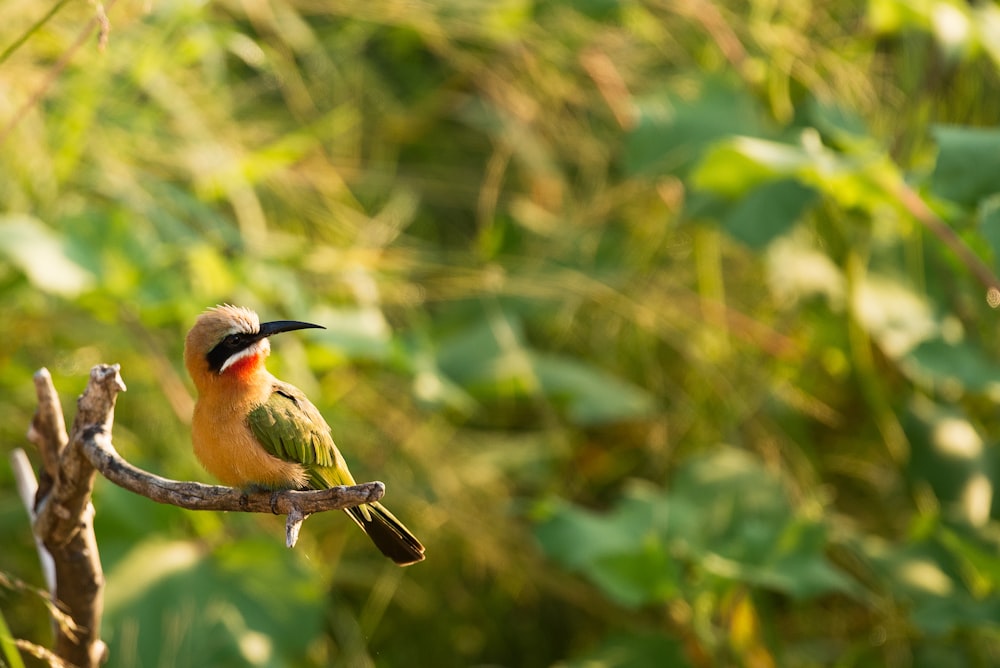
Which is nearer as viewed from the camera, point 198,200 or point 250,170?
point 250,170

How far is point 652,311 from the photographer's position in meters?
2.74

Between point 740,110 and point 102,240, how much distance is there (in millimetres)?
1270

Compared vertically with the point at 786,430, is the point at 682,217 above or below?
above

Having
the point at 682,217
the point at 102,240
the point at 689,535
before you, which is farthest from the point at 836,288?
the point at 102,240

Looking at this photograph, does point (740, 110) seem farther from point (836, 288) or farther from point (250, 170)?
point (250, 170)

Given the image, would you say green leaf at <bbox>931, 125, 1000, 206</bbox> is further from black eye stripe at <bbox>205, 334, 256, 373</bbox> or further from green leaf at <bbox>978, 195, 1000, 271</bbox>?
black eye stripe at <bbox>205, 334, 256, 373</bbox>

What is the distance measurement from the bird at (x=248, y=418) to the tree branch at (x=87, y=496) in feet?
0.11

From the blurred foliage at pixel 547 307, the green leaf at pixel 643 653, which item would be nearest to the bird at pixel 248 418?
the blurred foliage at pixel 547 307

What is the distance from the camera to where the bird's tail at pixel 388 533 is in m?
0.88

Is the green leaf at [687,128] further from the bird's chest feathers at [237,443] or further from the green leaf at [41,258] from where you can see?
the bird's chest feathers at [237,443]

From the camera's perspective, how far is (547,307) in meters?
2.71

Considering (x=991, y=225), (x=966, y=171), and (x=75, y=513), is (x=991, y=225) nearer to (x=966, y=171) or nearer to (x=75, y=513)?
(x=966, y=171)

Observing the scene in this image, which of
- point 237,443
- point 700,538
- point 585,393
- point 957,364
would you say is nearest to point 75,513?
point 237,443

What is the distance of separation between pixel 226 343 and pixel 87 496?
0.23m
